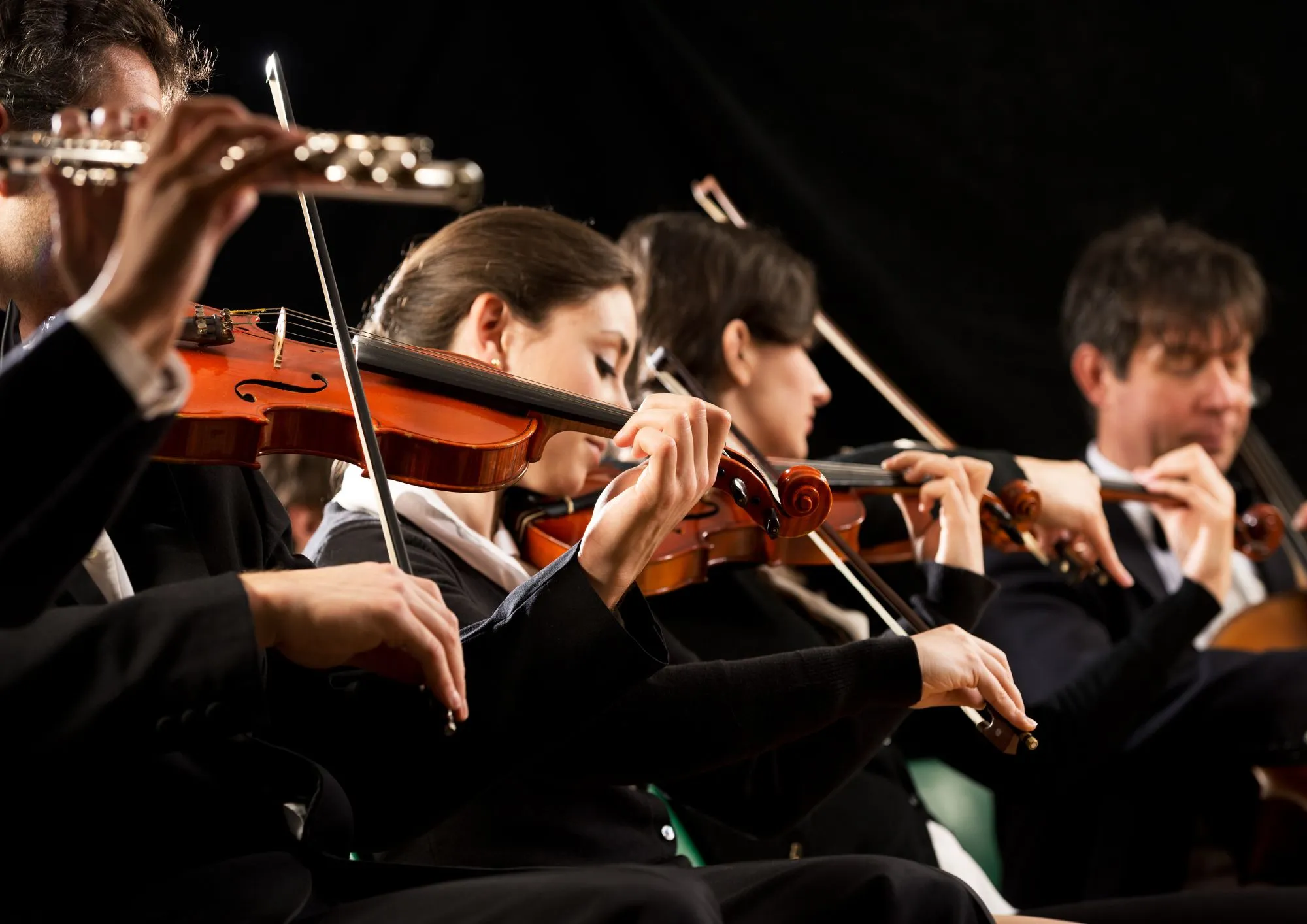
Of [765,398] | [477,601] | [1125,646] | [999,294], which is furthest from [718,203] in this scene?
[477,601]

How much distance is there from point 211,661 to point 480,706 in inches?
11.1

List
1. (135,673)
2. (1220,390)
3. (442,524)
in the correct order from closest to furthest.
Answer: (135,673), (442,524), (1220,390)

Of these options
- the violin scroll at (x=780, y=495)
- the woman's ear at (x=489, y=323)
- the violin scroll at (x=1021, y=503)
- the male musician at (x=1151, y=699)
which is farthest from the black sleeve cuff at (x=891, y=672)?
the male musician at (x=1151, y=699)

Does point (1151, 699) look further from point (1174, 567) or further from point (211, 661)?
point (211, 661)

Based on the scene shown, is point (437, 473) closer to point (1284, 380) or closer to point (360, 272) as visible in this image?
point (360, 272)

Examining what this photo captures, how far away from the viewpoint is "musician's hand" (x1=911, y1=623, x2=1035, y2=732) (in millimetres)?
1415

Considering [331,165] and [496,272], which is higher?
[331,165]

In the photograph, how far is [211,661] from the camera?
3.03 ft

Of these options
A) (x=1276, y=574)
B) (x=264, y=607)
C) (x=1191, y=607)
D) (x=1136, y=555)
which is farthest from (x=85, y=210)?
(x=1276, y=574)

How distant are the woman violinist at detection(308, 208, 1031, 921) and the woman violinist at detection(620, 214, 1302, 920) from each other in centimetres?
21

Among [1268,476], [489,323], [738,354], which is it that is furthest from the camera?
[1268,476]

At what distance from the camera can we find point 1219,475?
2393 millimetres

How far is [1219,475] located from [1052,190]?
1125 millimetres

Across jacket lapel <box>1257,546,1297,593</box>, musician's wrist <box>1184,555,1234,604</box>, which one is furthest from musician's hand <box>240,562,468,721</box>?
jacket lapel <box>1257,546,1297,593</box>
